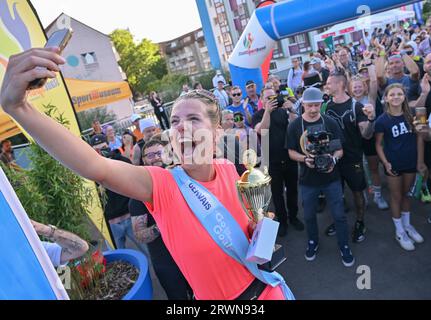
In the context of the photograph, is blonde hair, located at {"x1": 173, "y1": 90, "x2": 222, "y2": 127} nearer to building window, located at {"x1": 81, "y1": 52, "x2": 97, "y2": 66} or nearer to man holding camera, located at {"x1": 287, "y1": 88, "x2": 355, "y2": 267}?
man holding camera, located at {"x1": 287, "y1": 88, "x2": 355, "y2": 267}

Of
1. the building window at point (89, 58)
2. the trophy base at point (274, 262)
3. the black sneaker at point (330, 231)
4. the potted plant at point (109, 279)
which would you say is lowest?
the black sneaker at point (330, 231)

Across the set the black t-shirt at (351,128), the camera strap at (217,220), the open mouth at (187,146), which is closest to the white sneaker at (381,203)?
the black t-shirt at (351,128)

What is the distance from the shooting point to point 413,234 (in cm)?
349

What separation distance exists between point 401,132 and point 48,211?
11.6 ft

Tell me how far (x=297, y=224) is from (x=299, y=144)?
1.40 m

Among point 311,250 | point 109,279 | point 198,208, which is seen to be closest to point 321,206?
point 311,250

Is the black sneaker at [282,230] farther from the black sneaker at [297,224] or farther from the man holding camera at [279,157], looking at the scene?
the black sneaker at [297,224]

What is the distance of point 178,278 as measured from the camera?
2693mm

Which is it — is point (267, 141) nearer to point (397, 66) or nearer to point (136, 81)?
point (397, 66)

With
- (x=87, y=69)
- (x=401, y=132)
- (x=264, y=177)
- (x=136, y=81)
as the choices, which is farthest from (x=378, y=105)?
(x=136, y=81)

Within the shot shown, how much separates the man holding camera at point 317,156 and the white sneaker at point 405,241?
57cm

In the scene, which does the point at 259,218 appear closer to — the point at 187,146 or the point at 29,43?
the point at 187,146

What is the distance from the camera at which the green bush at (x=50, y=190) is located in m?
2.66

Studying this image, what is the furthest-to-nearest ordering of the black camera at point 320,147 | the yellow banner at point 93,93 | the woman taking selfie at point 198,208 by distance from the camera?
the yellow banner at point 93,93 < the black camera at point 320,147 < the woman taking selfie at point 198,208
